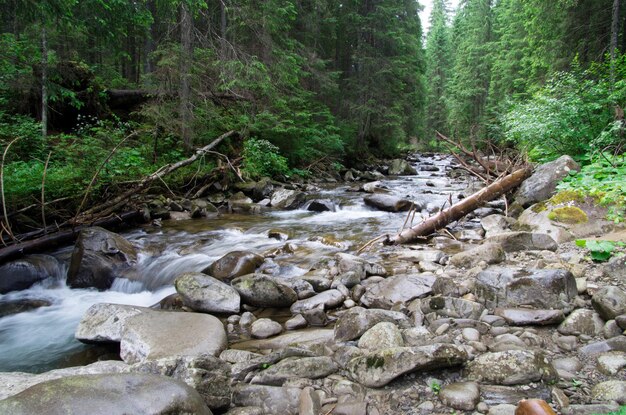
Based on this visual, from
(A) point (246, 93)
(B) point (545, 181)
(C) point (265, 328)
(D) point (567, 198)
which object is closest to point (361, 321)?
(C) point (265, 328)

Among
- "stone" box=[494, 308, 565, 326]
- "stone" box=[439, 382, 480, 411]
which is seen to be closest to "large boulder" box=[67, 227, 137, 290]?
"stone" box=[439, 382, 480, 411]

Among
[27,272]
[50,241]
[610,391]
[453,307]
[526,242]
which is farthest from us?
[50,241]

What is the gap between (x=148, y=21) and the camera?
25.2 feet

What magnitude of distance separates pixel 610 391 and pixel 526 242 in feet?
11.8

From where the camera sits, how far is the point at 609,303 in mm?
3012

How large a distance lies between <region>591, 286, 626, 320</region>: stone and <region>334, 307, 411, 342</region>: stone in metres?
1.66

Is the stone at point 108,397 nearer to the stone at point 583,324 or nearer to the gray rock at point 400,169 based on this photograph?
the stone at point 583,324

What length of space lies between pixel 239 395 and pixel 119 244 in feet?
16.3

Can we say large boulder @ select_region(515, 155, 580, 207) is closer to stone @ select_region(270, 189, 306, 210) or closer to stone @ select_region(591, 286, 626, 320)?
stone @ select_region(591, 286, 626, 320)

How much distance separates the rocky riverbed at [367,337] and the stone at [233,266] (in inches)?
1.0

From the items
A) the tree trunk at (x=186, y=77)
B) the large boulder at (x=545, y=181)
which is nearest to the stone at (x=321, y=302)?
the large boulder at (x=545, y=181)

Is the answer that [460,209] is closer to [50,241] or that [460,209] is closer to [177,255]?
[177,255]

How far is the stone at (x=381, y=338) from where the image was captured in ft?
10.1

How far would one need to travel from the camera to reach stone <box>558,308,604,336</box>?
3.00m
